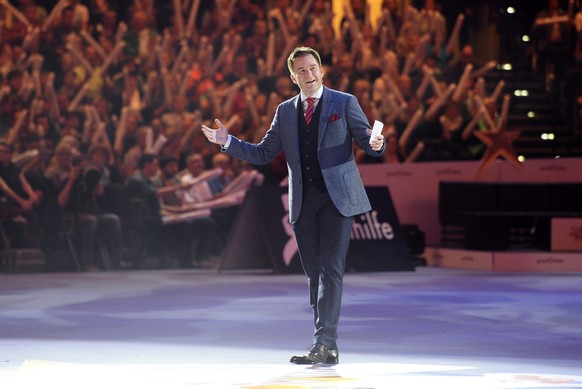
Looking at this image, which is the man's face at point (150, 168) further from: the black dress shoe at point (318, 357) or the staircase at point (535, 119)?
the black dress shoe at point (318, 357)

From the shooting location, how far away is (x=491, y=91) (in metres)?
17.8

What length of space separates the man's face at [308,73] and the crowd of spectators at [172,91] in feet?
23.7

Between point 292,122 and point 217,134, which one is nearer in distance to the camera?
point 217,134

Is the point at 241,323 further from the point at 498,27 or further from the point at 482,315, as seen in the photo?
the point at 498,27

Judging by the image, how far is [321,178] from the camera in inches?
241

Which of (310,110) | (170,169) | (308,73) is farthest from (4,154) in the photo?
(308,73)

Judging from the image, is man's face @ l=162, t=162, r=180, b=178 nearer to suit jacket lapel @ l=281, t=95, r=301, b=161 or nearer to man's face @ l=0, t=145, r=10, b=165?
man's face @ l=0, t=145, r=10, b=165

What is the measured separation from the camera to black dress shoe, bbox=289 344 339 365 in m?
6.02

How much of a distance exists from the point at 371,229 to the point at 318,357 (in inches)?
283

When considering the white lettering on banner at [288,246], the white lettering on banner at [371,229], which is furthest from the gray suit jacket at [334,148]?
the white lettering on banner at [371,229]

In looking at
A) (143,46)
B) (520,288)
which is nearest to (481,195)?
(520,288)

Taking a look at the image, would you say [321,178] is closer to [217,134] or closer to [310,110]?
[310,110]

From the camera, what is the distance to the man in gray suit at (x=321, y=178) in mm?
6051

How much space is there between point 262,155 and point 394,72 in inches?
401
